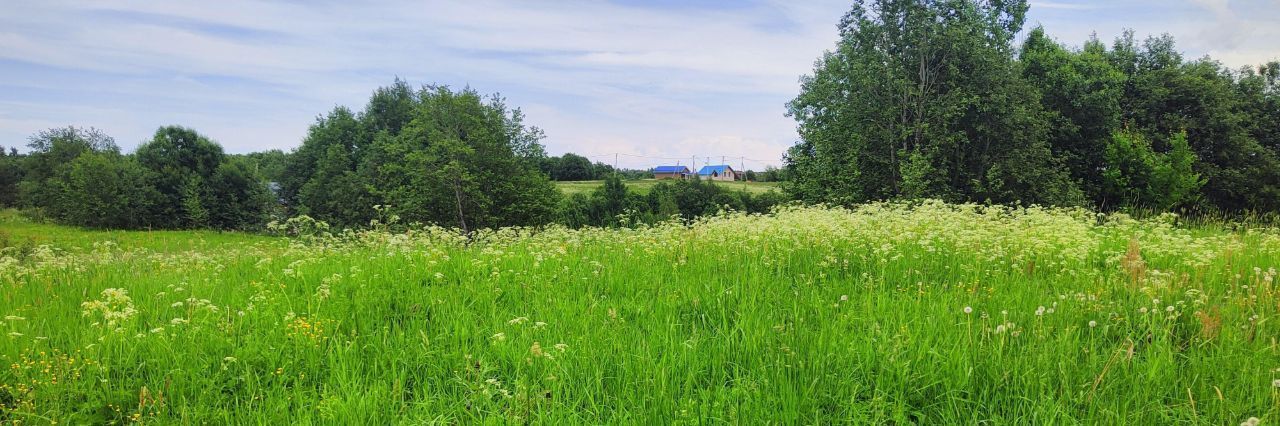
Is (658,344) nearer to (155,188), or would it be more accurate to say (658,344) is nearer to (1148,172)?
(1148,172)

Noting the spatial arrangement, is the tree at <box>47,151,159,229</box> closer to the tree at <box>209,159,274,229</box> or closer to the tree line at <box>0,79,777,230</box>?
the tree line at <box>0,79,777,230</box>

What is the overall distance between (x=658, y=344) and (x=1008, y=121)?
1030 inches

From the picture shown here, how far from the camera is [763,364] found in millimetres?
3268

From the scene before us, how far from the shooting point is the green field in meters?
2.93

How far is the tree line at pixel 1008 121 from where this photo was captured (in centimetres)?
2408

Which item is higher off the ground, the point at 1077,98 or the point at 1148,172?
the point at 1077,98

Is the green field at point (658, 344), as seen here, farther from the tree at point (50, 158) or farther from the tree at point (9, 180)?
the tree at point (9, 180)

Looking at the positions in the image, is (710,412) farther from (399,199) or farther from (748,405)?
(399,199)

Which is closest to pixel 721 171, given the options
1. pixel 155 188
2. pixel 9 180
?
pixel 155 188

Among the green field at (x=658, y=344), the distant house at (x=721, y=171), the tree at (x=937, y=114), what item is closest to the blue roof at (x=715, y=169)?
the distant house at (x=721, y=171)

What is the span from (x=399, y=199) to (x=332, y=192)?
43.7 feet

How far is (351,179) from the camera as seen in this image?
45.4 m

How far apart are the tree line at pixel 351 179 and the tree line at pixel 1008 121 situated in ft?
41.1

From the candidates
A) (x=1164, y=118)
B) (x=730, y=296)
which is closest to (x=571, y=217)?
(x=1164, y=118)
